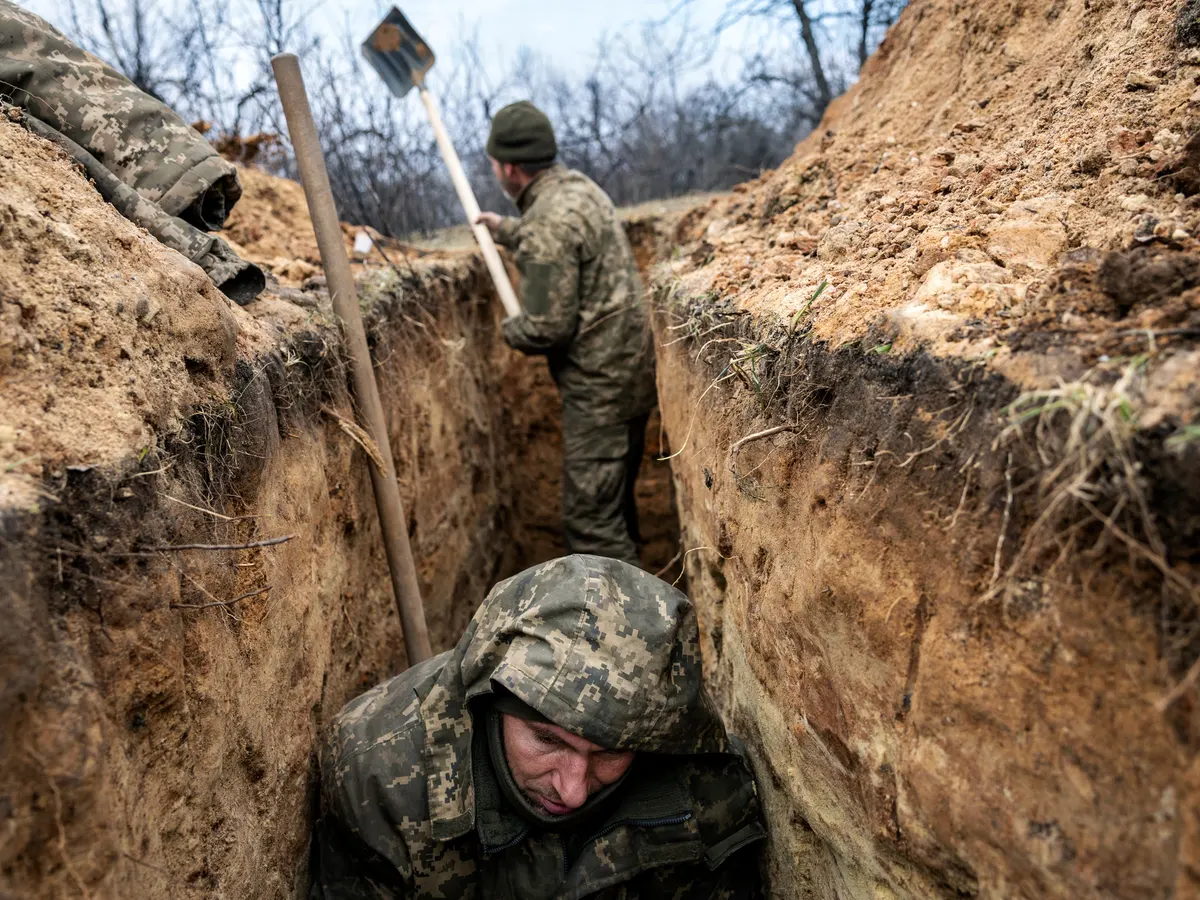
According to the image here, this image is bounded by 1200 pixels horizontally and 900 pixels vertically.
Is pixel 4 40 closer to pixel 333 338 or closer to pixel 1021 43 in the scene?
pixel 333 338

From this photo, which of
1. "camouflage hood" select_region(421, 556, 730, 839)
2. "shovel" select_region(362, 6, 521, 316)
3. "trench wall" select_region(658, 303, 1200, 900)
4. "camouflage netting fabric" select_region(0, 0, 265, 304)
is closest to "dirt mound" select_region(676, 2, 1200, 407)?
"trench wall" select_region(658, 303, 1200, 900)

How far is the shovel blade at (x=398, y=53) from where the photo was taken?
460 centimetres

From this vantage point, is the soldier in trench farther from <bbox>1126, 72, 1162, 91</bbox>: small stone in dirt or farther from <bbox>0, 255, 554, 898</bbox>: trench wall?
<bbox>1126, 72, 1162, 91</bbox>: small stone in dirt

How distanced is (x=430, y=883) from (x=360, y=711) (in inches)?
18.2

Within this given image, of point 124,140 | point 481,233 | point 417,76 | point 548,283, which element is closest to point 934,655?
point 124,140

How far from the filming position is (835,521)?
5.06ft

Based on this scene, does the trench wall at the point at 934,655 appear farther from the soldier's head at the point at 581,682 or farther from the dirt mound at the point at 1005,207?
the soldier's head at the point at 581,682

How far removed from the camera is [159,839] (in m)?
1.46

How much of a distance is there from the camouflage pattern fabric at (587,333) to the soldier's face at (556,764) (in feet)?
8.49

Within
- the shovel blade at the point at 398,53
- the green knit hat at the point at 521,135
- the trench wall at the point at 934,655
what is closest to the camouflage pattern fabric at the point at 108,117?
the trench wall at the point at 934,655

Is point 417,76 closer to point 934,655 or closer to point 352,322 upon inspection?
point 352,322

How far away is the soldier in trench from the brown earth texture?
4.80 feet

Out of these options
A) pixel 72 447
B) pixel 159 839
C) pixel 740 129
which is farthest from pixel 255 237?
pixel 740 129

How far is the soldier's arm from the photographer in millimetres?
4016
